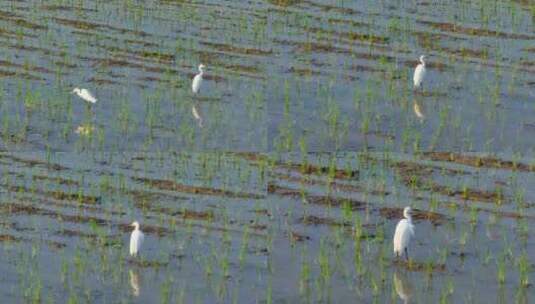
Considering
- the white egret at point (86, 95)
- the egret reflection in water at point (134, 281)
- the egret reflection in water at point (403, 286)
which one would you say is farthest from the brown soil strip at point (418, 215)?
the white egret at point (86, 95)

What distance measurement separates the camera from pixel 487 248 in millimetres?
16266

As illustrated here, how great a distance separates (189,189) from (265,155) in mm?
971

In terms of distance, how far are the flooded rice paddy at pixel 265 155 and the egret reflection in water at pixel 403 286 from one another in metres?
0.02

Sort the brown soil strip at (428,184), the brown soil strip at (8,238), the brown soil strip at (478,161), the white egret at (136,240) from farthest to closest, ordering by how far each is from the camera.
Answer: the brown soil strip at (478,161) < the brown soil strip at (428,184) < the brown soil strip at (8,238) < the white egret at (136,240)

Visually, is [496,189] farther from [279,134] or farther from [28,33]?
[28,33]

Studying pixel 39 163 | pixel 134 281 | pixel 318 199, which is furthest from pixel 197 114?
pixel 134 281

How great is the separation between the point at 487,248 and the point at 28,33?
7890 mm

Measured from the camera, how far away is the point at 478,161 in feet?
59.5

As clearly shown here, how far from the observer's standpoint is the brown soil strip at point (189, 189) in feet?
56.6

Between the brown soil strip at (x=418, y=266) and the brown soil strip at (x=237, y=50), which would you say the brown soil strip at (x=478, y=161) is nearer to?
the brown soil strip at (x=418, y=266)

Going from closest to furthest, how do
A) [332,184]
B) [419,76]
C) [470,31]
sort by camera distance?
[332,184] < [419,76] < [470,31]

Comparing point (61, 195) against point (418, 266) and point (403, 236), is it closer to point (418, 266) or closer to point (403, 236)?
point (403, 236)

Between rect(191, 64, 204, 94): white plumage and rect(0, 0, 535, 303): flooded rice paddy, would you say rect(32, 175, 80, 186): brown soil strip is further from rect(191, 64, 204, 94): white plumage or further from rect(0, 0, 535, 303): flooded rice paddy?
rect(191, 64, 204, 94): white plumage

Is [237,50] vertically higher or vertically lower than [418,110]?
higher
